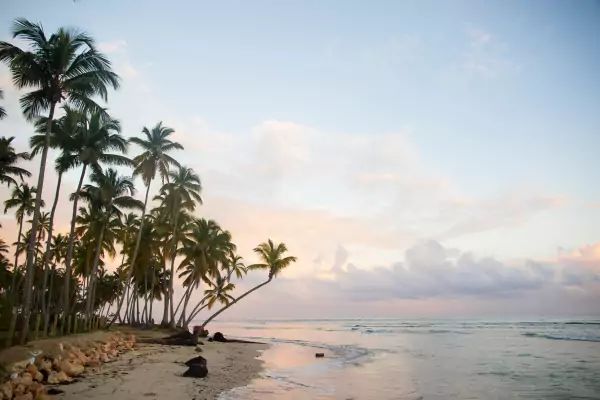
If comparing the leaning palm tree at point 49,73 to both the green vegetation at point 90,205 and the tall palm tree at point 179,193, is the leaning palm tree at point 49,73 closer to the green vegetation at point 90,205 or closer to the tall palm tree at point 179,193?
the green vegetation at point 90,205

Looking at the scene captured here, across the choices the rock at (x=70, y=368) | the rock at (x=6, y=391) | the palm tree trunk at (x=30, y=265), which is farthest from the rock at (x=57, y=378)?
the palm tree trunk at (x=30, y=265)

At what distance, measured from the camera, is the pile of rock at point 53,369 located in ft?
32.4

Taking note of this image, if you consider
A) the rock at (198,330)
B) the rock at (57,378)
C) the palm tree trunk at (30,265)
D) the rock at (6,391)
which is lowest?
the rock at (198,330)

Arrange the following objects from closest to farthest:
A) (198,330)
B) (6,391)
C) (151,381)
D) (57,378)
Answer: (6,391), (57,378), (151,381), (198,330)

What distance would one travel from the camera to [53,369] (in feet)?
42.2

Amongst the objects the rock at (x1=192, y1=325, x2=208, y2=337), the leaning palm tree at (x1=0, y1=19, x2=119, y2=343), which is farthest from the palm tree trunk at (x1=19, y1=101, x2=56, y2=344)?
the rock at (x1=192, y1=325, x2=208, y2=337)

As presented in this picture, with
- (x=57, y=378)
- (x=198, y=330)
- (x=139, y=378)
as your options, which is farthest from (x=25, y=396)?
(x=198, y=330)

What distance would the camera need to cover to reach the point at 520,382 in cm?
1742

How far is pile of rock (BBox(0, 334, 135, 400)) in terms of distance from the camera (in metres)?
9.87

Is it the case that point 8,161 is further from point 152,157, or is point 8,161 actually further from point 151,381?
point 151,381

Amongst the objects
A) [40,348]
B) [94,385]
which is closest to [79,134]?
[40,348]

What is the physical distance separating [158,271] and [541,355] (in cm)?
4561

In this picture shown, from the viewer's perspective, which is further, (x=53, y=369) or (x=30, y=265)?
(x=30, y=265)

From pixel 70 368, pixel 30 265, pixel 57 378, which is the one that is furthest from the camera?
pixel 30 265
